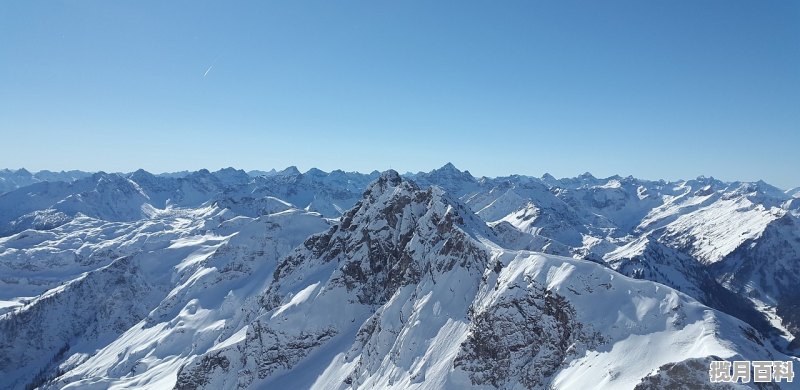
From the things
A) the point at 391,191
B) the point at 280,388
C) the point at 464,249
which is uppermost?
the point at 391,191

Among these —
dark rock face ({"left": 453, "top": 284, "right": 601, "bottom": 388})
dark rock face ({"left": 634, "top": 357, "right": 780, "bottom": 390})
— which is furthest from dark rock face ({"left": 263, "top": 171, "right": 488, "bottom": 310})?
dark rock face ({"left": 634, "top": 357, "right": 780, "bottom": 390})

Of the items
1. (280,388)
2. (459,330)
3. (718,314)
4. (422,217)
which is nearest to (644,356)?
(718,314)

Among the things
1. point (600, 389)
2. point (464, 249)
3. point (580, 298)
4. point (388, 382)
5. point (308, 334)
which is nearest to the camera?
point (600, 389)

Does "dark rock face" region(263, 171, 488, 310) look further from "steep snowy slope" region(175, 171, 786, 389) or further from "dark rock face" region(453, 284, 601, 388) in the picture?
"dark rock face" region(453, 284, 601, 388)

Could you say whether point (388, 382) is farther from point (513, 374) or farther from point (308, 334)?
point (308, 334)

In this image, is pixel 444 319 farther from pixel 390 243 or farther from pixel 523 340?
pixel 390 243

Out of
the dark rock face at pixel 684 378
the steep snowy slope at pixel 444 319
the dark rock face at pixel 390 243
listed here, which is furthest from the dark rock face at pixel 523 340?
the dark rock face at pixel 390 243
